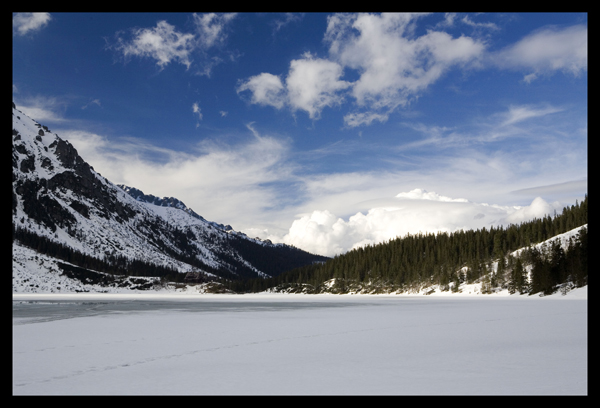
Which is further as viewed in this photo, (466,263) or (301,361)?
(466,263)

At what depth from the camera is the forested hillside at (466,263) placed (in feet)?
276

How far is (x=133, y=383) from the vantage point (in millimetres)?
11562

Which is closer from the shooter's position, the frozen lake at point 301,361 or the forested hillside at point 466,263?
the frozen lake at point 301,361

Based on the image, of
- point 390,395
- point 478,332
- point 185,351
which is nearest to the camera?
point 390,395

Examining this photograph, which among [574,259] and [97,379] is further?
[574,259]

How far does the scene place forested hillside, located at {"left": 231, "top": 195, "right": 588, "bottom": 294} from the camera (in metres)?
84.1

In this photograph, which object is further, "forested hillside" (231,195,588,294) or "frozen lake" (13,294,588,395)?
"forested hillside" (231,195,588,294)

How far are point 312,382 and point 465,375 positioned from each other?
15.5 ft

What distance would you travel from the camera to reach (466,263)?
138 meters
